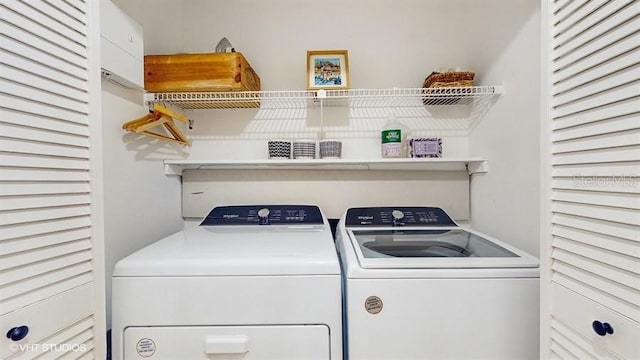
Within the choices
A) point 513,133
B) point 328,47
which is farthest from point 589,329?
point 328,47

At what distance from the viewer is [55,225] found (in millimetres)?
750

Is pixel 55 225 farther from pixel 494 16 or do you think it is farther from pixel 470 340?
pixel 494 16

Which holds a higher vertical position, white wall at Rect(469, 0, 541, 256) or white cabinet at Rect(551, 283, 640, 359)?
white wall at Rect(469, 0, 541, 256)

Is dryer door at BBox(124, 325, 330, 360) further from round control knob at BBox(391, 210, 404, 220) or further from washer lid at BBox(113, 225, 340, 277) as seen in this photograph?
round control knob at BBox(391, 210, 404, 220)

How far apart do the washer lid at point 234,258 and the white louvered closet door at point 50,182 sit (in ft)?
0.60

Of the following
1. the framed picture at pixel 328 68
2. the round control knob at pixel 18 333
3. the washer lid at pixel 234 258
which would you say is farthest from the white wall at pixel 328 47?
the round control knob at pixel 18 333

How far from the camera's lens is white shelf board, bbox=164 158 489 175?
166 centimetres

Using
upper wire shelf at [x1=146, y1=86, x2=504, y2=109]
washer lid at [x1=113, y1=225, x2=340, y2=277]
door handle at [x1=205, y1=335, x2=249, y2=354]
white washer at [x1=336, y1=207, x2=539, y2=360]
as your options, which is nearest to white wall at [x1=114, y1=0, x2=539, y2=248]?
upper wire shelf at [x1=146, y1=86, x2=504, y2=109]

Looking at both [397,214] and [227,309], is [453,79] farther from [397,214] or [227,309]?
[227,309]

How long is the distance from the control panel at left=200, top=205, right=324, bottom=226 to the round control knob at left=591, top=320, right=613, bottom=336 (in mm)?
1183

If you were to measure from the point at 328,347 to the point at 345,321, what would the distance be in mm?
109

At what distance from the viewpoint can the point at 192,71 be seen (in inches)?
60.4

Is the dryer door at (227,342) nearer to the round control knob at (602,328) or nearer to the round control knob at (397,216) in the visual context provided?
the round control knob at (602,328)

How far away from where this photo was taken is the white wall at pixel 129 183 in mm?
1243
